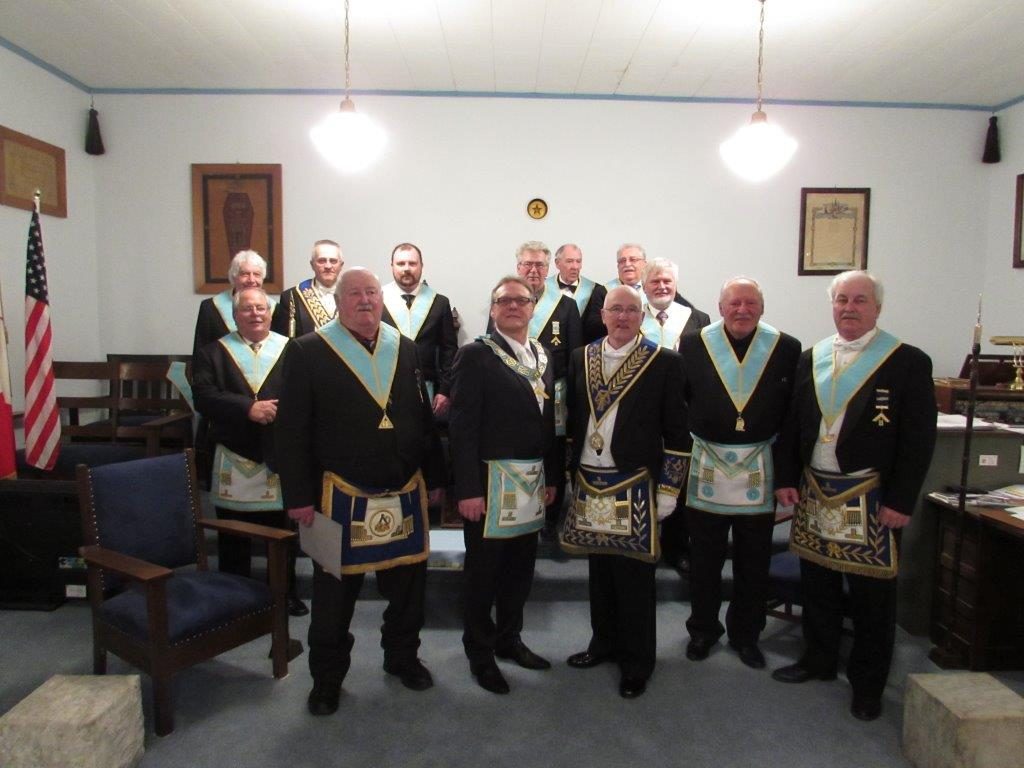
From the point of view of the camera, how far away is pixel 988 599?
262 cm

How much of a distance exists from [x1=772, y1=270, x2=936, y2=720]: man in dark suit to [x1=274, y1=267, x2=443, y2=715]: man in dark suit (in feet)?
4.63

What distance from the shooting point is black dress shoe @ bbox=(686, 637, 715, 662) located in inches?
107

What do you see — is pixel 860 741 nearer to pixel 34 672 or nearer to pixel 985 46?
pixel 34 672

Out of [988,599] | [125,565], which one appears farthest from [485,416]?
[988,599]

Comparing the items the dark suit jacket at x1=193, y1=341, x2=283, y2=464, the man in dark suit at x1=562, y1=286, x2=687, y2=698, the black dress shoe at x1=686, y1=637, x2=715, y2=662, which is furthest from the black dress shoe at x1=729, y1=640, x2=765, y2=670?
the dark suit jacket at x1=193, y1=341, x2=283, y2=464

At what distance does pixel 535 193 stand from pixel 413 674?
328cm

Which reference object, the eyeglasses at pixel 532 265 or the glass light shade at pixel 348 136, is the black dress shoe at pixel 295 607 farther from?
the glass light shade at pixel 348 136

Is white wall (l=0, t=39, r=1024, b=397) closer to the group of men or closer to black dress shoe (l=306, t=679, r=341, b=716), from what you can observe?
the group of men

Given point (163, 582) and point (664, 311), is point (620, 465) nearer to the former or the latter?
point (664, 311)

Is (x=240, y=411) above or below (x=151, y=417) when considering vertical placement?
above

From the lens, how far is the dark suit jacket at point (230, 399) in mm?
2791

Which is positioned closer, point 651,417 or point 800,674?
point 651,417

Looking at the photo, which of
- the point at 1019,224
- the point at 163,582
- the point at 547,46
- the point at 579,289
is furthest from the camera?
the point at 1019,224

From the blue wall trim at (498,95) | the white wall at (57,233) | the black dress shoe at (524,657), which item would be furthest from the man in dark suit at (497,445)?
the white wall at (57,233)
